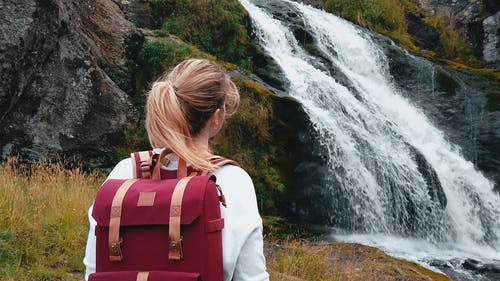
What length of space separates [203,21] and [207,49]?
0.71 m

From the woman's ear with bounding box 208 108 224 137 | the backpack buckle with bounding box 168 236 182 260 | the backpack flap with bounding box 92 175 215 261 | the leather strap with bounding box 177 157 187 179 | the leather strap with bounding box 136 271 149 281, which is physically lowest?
the leather strap with bounding box 136 271 149 281

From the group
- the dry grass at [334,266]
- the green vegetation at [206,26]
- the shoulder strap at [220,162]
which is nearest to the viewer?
the shoulder strap at [220,162]

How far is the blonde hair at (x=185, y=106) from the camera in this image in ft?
6.22


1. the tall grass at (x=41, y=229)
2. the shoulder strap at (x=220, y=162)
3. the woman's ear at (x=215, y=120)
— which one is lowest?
the tall grass at (x=41, y=229)

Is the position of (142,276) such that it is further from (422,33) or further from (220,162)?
(422,33)

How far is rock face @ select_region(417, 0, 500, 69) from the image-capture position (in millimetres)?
18234

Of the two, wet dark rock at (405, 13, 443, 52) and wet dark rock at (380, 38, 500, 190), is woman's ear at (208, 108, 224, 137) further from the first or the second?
wet dark rock at (405, 13, 443, 52)

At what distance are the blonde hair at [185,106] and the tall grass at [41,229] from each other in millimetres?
3163

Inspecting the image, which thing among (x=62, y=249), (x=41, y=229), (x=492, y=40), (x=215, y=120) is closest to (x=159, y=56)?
(x=41, y=229)

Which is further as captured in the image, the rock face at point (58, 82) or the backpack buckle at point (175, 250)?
the rock face at point (58, 82)

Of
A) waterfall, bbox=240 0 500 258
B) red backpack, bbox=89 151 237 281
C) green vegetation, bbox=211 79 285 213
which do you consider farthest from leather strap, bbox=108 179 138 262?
waterfall, bbox=240 0 500 258

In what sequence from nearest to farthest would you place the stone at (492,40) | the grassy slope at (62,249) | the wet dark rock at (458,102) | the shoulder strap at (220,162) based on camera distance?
the shoulder strap at (220,162) → the grassy slope at (62,249) → the wet dark rock at (458,102) → the stone at (492,40)

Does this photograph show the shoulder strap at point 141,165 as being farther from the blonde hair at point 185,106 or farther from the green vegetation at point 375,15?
the green vegetation at point 375,15

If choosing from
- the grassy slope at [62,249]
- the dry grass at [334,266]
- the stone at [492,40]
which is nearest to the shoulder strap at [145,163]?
the grassy slope at [62,249]
